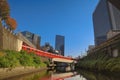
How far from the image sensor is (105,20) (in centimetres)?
16062

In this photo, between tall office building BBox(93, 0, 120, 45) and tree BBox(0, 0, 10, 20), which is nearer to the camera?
tree BBox(0, 0, 10, 20)

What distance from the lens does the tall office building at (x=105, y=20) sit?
486 feet

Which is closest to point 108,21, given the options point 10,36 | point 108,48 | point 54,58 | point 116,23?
point 116,23

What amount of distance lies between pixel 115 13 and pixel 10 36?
128742 mm

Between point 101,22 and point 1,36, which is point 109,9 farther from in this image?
point 1,36

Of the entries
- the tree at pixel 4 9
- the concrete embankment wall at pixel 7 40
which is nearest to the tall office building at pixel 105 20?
the tree at pixel 4 9

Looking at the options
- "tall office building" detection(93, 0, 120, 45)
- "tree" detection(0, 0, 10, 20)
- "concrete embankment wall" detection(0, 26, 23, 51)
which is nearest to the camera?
"concrete embankment wall" detection(0, 26, 23, 51)

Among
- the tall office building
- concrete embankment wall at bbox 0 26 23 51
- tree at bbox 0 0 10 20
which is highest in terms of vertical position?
the tall office building

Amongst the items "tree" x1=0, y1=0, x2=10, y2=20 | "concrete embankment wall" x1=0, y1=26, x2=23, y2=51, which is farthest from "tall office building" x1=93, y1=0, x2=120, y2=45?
"concrete embankment wall" x1=0, y1=26, x2=23, y2=51

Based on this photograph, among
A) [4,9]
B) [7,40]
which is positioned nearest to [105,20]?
[4,9]

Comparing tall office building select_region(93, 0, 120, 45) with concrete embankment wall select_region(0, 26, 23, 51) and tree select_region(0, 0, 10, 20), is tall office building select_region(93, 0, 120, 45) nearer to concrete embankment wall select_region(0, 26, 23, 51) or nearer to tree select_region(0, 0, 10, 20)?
tree select_region(0, 0, 10, 20)

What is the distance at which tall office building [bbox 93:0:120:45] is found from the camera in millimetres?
148000

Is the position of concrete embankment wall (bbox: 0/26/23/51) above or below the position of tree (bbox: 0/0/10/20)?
below

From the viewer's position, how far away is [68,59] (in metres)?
81.8
